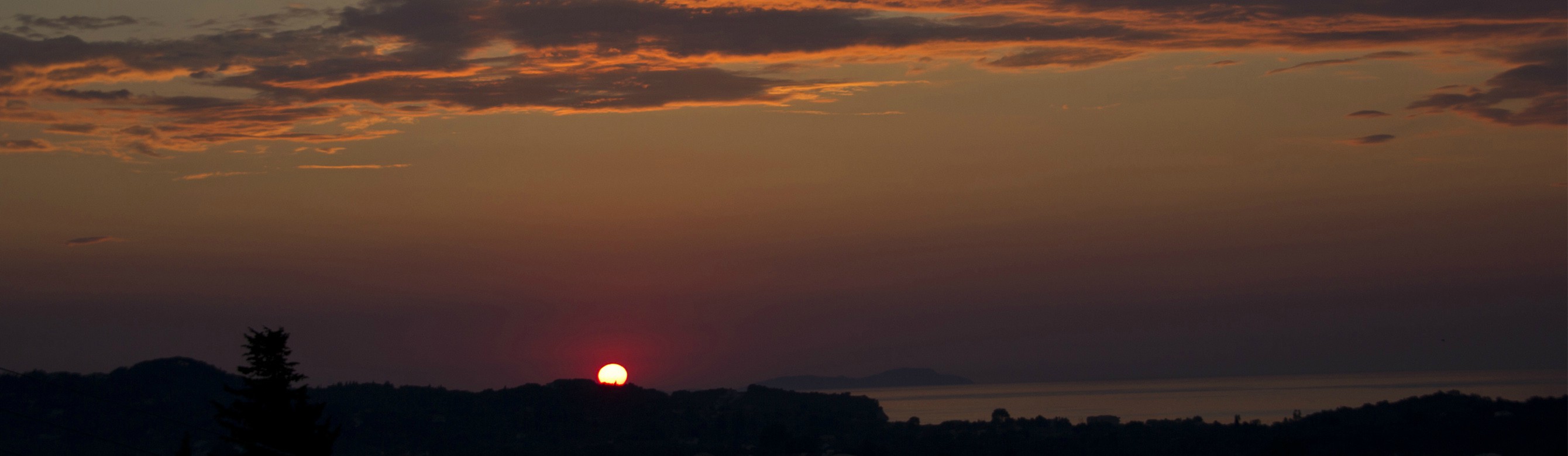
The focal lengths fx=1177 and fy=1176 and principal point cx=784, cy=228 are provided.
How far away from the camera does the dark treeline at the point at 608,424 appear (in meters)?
112

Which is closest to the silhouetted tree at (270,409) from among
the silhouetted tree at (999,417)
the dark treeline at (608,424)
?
the dark treeline at (608,424)

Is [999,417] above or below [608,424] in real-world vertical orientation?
above

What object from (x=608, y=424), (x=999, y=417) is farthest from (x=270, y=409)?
(x=999, y=417)

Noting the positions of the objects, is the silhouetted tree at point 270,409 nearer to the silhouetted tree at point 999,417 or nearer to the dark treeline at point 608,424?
the dark treeline at point 608,424

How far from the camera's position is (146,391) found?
158875 millimetres

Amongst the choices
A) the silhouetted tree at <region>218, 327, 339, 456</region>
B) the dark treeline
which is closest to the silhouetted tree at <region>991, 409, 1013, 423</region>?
the dark treeline

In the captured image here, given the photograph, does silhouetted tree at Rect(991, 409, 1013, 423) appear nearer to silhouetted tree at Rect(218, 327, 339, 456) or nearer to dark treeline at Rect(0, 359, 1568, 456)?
dark treeline at Rect(0, 359, 1568, 456)

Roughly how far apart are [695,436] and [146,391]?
246ft

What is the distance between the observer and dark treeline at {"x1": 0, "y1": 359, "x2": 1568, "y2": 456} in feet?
367

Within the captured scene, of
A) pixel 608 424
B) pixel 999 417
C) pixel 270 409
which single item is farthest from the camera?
pixel 999 417

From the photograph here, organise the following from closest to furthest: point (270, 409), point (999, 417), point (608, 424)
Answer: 1. point (270, 409)
2. point (608, 424)
3. point (999, 417)

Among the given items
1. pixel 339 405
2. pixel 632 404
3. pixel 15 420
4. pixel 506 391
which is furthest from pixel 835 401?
pixel 15 420

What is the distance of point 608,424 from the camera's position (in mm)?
157875

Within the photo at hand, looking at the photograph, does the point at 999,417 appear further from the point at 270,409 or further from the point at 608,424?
the point at 270,409
